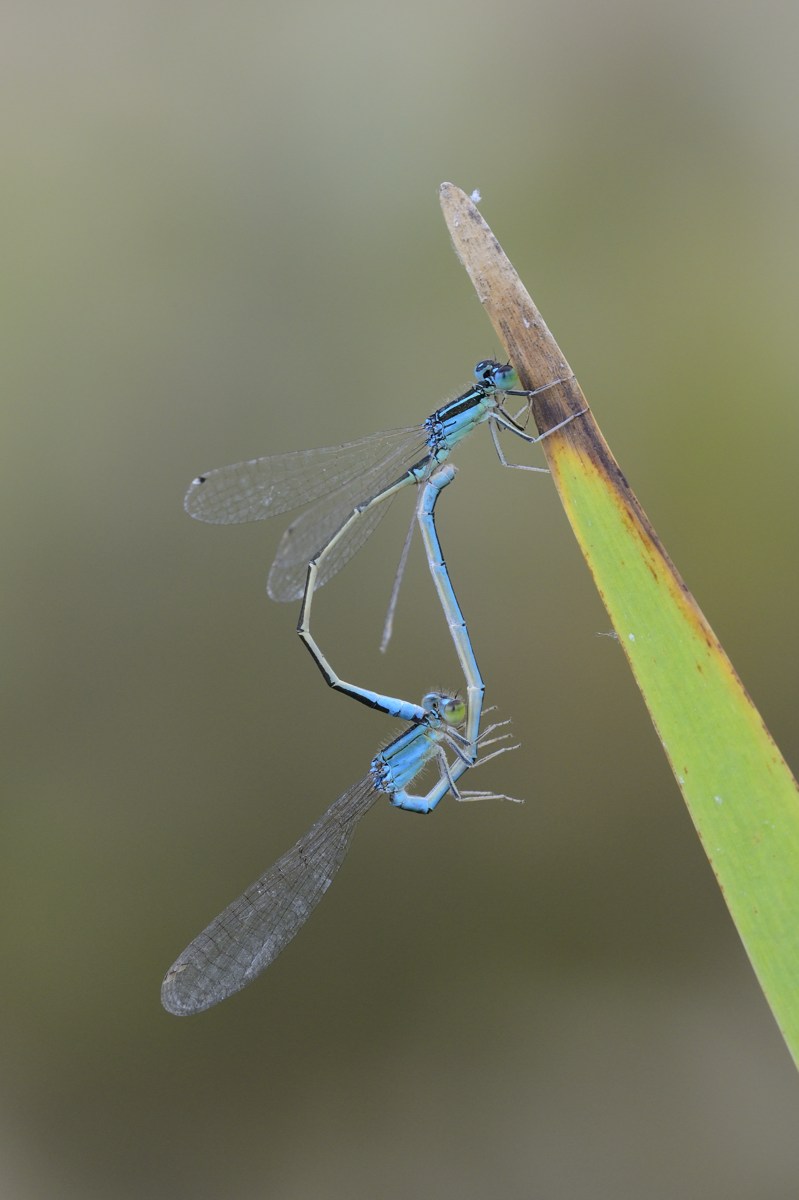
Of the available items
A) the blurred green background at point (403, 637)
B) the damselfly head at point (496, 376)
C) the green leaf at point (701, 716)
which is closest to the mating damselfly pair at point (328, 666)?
the damselfly head at point (496, 376)

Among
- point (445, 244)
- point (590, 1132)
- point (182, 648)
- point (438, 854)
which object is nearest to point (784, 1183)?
point (590, 1132)

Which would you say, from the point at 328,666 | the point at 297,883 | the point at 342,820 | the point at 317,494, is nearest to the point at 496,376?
the point at 317,494

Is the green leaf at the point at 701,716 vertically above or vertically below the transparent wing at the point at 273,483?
below

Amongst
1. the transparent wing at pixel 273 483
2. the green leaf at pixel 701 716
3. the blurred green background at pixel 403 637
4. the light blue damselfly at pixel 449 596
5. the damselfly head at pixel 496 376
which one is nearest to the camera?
the green leaf at pixel 701 716

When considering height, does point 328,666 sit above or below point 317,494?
below

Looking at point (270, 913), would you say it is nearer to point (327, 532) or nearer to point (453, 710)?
point (453, 710)

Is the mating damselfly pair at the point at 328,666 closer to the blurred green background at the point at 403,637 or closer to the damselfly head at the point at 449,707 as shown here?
the damselfly head at the point at 449,707

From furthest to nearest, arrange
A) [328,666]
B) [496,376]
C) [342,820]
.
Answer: [342,820] < [328,666] < [496,376]

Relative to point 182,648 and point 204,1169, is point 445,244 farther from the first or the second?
point 204,1169

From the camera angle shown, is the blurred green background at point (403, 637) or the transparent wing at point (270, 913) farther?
the blurred green background at point (403, 637)
